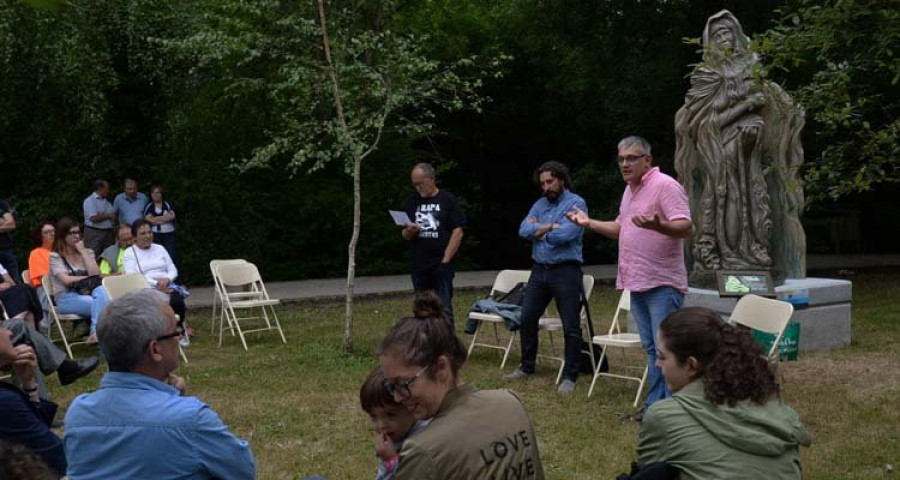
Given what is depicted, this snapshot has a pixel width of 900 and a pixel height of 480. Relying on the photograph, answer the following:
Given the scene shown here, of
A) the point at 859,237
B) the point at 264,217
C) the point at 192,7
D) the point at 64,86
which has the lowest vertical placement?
the point at 859,237

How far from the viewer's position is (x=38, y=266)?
31.8 feet

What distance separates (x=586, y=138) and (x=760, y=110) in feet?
35.2

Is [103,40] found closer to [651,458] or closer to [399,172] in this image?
[399,172]

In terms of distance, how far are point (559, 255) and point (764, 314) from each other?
1516 mm

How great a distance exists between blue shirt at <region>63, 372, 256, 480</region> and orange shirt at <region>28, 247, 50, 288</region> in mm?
7212

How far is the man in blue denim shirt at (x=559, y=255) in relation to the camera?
7.25 meters

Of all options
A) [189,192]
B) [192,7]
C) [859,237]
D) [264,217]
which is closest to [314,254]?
[264,217]

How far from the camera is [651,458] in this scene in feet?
9.57

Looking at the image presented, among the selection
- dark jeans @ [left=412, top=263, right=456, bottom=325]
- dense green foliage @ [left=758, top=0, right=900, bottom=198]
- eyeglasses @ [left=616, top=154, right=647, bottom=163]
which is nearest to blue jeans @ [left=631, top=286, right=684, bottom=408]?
eyeglasses @ [left=616, top=154, right=647, bottom=163]

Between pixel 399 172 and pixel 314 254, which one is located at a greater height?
pixel 399 172

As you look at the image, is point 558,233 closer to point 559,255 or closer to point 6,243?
point 559,255

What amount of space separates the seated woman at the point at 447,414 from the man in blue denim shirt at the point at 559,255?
14.5ft

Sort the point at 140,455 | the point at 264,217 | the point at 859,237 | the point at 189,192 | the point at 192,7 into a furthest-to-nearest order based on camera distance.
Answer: the point at 859,237, the point at 264,217, the point at 189,192, the point at 192,7, the point at 140,455

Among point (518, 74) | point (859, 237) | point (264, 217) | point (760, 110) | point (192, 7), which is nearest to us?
point (760, 110)
